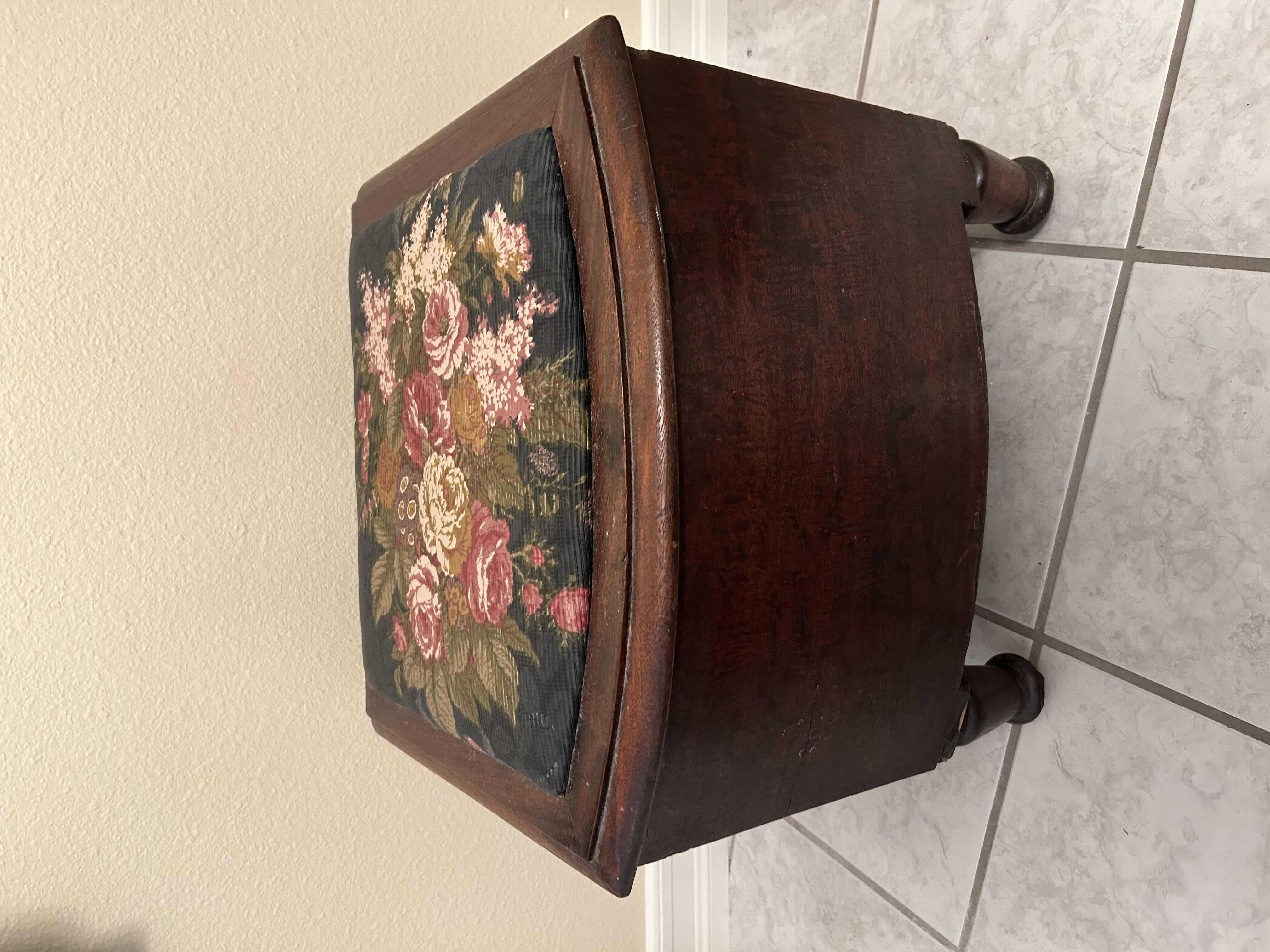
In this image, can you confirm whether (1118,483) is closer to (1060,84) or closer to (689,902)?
(1060,84)

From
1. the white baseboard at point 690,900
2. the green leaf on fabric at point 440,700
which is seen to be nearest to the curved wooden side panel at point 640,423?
the green leaf on fabric at point 440,700

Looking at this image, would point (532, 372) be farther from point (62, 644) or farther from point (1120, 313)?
point (62, 644)

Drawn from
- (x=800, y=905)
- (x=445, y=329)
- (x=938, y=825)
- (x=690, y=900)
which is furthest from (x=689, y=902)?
(x=445, y=329)

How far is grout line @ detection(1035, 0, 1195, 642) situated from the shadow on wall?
924mm

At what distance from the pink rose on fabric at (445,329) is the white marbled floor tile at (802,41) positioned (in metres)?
0.54

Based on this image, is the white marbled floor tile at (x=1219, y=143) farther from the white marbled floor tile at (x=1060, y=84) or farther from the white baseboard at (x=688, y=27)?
the white baseboard at (x=688, y=27)

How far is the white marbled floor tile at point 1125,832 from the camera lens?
0.65 meters

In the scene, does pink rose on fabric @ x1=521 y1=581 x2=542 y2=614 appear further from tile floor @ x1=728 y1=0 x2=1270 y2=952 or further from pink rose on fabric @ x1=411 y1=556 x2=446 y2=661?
tile floor @ x1=728 y1=0 x2=1270 y2=952

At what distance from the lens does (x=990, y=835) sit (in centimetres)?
82

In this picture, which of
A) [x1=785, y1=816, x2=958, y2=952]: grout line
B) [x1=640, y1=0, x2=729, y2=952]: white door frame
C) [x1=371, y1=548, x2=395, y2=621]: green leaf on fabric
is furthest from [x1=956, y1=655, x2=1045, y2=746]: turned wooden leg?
[x1=640, y1=0, x2=729, y2=952]: white door frame

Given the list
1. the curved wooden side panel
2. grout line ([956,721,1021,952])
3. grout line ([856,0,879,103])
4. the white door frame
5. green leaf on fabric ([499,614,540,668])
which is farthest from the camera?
the white door frame

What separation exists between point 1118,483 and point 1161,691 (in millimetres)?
158

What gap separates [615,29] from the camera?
1.71 ft

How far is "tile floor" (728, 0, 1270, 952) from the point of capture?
639 millimetres
